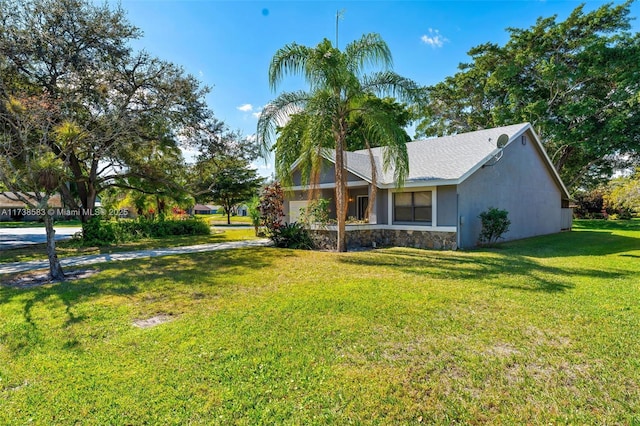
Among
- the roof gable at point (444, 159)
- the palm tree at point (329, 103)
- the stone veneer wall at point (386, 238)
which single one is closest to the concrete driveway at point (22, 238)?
the palm tree at point (329, 103)

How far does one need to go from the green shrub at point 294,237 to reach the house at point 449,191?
2.10 ft

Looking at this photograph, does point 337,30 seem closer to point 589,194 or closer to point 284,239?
point 284,239

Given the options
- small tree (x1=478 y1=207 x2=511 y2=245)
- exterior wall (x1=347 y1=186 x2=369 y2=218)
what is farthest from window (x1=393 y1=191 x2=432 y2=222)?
exterior wall (x1=347 y1=186 x2=369 y2=218)

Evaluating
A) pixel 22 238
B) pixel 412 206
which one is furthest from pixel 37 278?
pixel 22 238

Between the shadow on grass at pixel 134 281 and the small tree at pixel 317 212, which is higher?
the small tree at pixel 317 212

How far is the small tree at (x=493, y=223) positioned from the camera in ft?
43.1

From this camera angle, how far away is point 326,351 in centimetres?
402

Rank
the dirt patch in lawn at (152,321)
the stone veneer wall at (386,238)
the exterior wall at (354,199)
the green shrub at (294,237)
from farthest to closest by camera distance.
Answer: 1. the exterior wall at (354,199)
2. the green shrub at (294,237)
3. the stone veneer wall at (386,238)
4. the dirt patch in lawn at (152,321)

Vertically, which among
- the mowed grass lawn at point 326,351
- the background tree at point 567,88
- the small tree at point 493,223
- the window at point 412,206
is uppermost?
the background tree at point 567,88

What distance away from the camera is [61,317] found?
5418mm

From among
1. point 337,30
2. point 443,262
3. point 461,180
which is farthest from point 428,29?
point 443,262

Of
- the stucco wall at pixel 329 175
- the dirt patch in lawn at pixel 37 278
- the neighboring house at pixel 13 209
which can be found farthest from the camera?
the neighboring house at pixel 13 209

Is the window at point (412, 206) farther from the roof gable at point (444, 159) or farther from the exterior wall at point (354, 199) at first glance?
the exterior wall at point (354, 199)

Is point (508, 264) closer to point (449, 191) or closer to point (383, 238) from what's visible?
point (449, 191)
